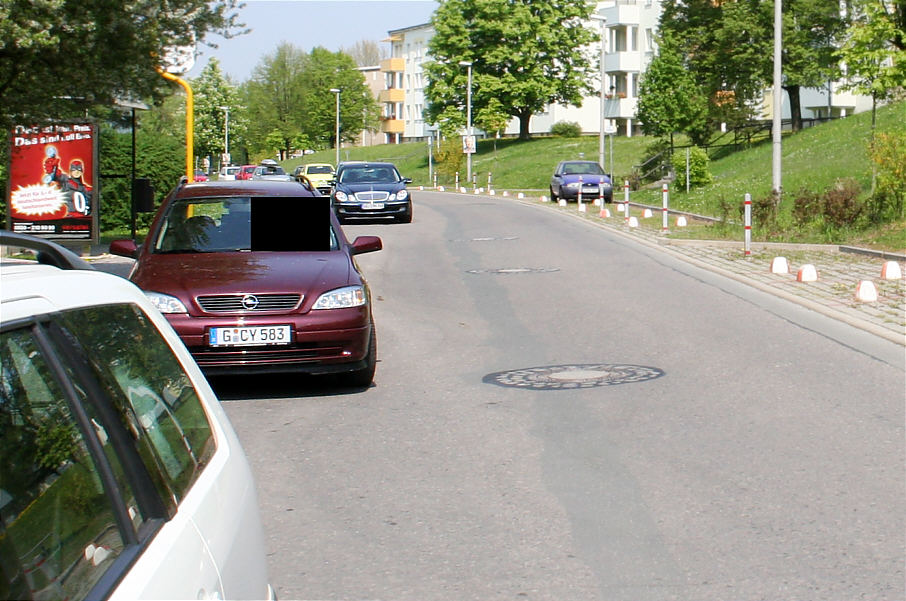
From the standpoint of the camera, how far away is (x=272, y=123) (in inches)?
4963


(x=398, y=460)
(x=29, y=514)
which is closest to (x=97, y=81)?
(x=398, y=460)

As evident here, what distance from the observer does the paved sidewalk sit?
43.9 ft

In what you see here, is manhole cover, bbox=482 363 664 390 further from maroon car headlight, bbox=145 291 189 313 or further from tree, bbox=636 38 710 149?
tree, bbox=636 38 710 149

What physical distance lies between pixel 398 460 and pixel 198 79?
4313 inches

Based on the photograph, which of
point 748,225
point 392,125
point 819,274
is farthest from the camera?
point 392,125

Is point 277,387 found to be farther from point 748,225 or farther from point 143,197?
point 748,225

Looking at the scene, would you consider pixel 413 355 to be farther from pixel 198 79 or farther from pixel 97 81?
pixel 198 79

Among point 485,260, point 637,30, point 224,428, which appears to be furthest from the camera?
point 637,30

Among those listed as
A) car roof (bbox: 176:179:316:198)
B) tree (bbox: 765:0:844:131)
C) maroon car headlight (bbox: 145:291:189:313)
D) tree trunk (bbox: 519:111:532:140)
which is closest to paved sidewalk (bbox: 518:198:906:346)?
car roof (bbox: 176:179:316:198)

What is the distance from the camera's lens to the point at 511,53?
278 ft

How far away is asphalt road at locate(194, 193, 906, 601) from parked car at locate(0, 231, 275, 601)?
2.01 metres

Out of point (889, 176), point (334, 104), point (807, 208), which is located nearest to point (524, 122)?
point (334, 104)

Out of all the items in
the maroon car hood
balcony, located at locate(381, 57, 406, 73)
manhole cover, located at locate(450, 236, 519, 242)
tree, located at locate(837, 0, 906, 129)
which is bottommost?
the maroon car hood

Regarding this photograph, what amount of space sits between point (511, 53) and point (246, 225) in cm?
7626
